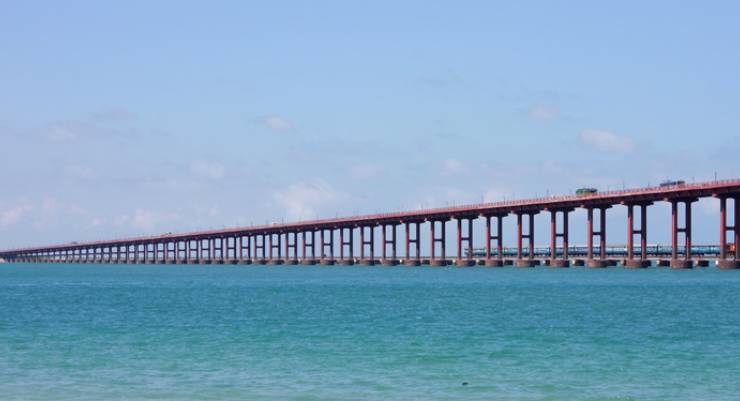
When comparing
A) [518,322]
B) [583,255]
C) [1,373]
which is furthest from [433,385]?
[583,255]

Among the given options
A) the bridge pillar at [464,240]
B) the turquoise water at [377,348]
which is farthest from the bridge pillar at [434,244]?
the turquoise water at [377,348]

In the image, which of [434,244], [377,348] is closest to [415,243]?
[434,244]

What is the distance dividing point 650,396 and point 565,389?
2.28 metres

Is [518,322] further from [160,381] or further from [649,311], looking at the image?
[160,381]

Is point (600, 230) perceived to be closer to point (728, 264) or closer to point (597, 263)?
point (597, 263)

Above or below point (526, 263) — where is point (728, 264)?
above

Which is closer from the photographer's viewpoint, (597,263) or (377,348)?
(377,348)

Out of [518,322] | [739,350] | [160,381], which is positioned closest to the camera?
[160,381]

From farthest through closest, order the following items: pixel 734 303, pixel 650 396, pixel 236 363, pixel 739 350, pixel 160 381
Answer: pixel 734 303
pixel 739 350
pixel 236 363
pixel 160 381
pixel 650 396

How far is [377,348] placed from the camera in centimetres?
4269

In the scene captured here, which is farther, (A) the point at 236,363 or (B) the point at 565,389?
(A) the point at 236,363

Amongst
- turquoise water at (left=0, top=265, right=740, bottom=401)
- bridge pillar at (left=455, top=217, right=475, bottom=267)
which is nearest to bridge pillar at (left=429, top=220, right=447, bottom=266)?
bridge pillar at (left=455, top=217, right=475, bottom=267)

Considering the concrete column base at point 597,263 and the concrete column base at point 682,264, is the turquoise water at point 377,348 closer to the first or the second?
the concrete column base at point 682,264

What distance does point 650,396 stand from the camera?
31453 millimetres
